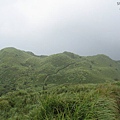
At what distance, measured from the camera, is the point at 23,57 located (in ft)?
522

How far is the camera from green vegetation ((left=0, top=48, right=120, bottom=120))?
716 centimetres

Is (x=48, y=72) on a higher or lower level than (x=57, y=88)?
lower

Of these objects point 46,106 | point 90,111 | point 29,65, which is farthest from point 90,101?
point 29,65

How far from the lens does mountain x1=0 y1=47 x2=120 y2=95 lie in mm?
105562

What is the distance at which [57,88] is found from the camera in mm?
26531

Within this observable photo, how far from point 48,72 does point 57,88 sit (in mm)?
95200

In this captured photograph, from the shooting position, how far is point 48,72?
122 metres

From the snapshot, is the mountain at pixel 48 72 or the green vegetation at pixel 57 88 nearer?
the green vegetation at pixel 57 88

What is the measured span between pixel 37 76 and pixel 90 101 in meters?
110

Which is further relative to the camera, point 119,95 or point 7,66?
point 7,66

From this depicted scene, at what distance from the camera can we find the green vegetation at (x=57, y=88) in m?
7.16

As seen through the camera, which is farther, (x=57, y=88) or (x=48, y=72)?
(x=48, y=72)

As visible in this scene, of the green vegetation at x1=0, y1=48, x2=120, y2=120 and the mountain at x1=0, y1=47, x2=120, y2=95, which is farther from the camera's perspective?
the mountain at x1=0, y1=47, x2=120, y2=95

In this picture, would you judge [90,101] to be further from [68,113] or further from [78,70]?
[78,70]
